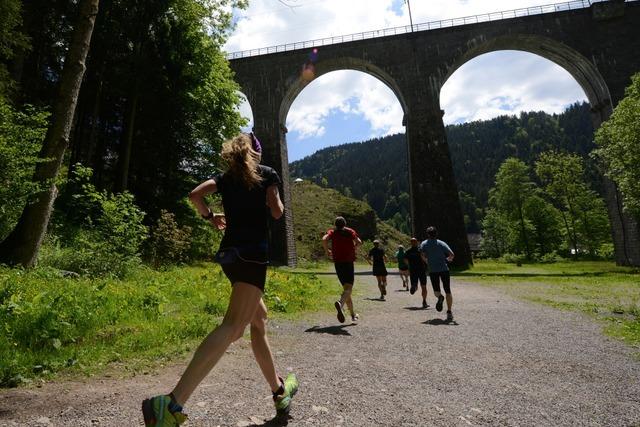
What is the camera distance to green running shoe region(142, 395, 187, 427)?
209cm

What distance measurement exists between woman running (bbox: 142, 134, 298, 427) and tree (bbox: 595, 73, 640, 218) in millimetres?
24176

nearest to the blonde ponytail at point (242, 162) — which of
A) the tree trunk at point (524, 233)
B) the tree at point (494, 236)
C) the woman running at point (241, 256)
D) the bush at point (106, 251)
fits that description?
the woman running at point (241, 256)

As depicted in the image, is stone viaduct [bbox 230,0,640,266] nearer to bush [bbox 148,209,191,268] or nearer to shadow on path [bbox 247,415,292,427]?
bush [bbox 148,209,191,268]

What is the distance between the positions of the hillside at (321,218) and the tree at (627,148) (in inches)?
1099

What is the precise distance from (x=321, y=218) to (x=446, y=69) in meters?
28.0

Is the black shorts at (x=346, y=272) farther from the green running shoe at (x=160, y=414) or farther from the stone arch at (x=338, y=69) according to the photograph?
the stone arch at (x=338, y=69)

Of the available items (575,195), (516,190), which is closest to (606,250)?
(575,195)

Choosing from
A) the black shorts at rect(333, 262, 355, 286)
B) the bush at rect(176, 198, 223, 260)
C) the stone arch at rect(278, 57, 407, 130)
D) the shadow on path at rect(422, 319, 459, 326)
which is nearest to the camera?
the shadow on path at rect(422, 319, 459, 326)

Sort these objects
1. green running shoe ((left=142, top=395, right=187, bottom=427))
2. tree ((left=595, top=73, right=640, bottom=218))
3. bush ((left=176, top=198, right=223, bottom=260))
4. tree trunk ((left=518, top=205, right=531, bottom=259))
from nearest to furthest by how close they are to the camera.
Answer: green running shoe ((left=142, top=395, right=187, bottom=427)) → bush ((left=176, top=198, right=223, bottom=260)) → tree ((left=595, top=73, right=640, bottom=218)) → tree trunk ((left=518, top=205, right=531, bottom=259))

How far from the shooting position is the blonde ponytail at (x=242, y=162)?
269 cm

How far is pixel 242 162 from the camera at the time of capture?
2.72m

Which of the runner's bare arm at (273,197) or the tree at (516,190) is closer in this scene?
the runner's bare arm at (273,197)

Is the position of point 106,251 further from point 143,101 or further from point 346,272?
point 143,101

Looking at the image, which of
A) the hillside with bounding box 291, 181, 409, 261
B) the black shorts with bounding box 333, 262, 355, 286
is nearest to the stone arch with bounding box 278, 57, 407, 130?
the hillside with bounding box 291, 181, 409, 261
